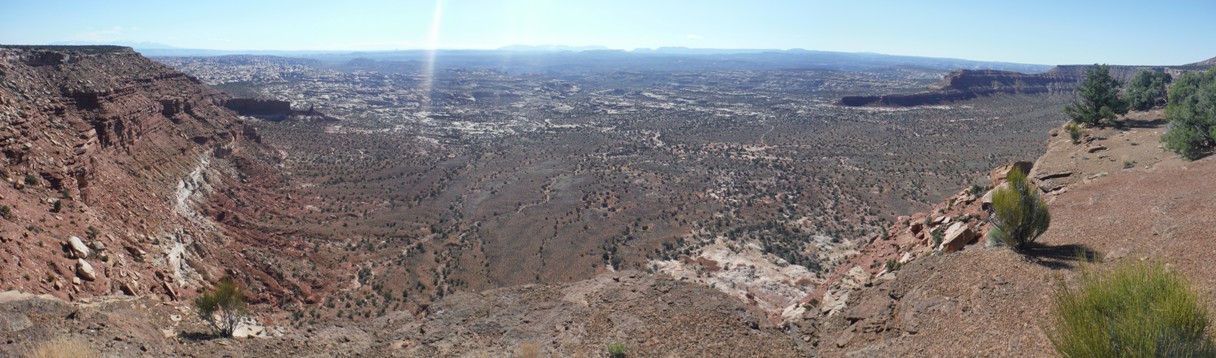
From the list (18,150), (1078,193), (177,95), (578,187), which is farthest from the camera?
(578,187)

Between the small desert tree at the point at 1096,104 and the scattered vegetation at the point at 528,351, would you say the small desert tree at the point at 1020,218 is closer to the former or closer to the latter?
the scattered vegetation at the point at 528,351

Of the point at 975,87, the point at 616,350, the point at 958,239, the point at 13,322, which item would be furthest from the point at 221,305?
the point at 975,87

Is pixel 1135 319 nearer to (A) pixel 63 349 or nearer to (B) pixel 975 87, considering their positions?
(A) pixel 63 349

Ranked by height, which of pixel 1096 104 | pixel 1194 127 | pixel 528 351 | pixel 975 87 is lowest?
pixel 528 351

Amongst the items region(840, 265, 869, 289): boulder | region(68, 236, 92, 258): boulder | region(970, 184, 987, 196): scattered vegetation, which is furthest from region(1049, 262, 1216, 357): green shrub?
A: region(68, 236, 92, 258): boulder

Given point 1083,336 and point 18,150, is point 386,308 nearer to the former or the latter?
point 18,150

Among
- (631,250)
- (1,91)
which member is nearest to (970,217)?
(631,250)

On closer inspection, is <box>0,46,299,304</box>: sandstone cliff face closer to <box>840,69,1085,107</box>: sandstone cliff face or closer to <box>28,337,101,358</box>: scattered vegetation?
<box>28,337,101,358</box>: scattered vegetation
